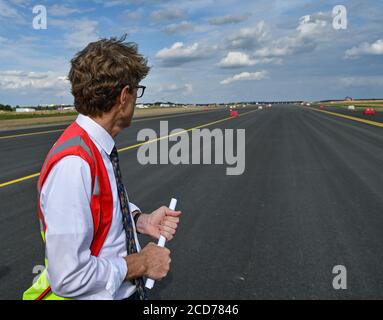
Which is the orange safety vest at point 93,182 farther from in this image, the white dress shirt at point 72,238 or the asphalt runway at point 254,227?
the asphalt runway at point 254,227

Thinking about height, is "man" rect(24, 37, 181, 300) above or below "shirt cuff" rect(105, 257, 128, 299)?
above

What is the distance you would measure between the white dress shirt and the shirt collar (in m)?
0.23

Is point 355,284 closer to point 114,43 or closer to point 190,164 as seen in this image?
point 114,43

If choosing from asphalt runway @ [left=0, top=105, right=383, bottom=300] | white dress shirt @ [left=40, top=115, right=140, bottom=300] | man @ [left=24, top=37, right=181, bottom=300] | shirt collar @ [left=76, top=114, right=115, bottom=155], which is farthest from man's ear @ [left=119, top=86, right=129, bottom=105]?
asphalt runway @ [left=0, top=105, right=383, bottom=300]

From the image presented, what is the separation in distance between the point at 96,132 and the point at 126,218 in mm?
433

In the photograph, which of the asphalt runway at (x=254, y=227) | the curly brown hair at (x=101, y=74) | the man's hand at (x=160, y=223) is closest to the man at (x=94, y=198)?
the curly brown hair at (x=101, y=74)

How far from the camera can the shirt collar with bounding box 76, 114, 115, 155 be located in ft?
5.64

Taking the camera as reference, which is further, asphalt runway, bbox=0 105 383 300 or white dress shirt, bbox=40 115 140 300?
asphalt runway, bbox=0 105 383 300

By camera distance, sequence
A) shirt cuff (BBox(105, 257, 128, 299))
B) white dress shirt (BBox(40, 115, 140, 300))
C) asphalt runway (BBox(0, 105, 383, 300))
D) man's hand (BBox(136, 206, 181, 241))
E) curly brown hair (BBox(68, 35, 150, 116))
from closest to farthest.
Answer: white dress shirt (BBox(40, 115, 140, 300))
shirt cuff (BBox(105, 257, 128, 299))
curly brown hair (BBox(68, 35, 150, 116))
man's hand (BBox(136, 206, 181, 241))
asphalt runway (BBox(0, 105, 383, 300))

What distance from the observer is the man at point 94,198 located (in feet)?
4.89

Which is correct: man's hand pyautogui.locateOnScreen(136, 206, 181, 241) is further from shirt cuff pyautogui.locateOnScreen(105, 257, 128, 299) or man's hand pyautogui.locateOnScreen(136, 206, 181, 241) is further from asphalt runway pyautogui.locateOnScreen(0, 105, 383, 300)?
asphalt runway pyautogui.locateOnScreen(0, 105, 383, 300)

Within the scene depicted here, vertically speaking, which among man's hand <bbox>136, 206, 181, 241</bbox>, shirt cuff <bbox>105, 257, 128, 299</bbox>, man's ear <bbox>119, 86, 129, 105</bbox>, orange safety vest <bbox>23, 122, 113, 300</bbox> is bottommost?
Answer: shirt cuff <bbox>105, 257, 128, 299</bbox>
